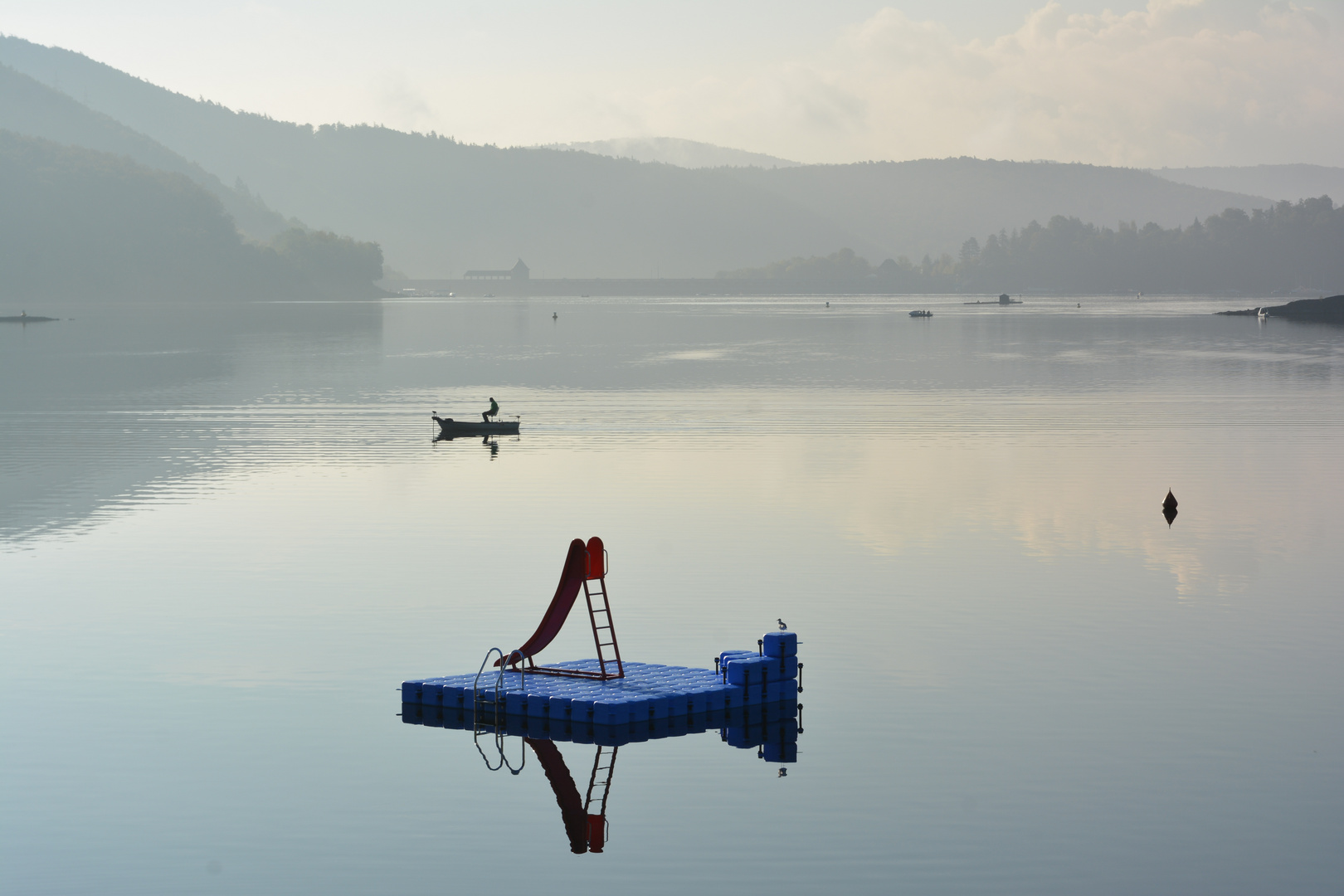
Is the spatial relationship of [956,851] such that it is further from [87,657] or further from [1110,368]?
[1110,368]

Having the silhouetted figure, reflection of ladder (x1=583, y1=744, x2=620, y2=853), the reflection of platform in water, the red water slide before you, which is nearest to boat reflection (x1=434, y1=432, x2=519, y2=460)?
the silhouetted figure

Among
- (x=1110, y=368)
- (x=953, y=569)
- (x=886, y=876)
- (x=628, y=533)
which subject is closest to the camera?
(x=886, y=876)

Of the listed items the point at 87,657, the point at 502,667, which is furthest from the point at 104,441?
the point at 502,667

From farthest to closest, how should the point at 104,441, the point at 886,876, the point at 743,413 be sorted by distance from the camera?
the point at 743,413
the point at 104,441
the point at 886,876

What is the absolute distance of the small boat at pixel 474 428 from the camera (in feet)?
238

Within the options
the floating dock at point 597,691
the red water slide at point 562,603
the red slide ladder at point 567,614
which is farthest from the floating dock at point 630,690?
the red water slide at point 562,603

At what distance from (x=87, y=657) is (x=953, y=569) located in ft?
64.5

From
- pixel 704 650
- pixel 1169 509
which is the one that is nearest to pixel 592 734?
pixel 704 650

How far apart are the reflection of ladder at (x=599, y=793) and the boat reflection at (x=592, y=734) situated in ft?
0.04

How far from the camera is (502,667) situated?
80.3 feet

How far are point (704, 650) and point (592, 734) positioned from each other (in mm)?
5382

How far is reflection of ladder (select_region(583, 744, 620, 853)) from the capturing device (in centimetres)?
1945

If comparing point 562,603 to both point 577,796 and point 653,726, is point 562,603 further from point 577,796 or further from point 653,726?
point 577,796

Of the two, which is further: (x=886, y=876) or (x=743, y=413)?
(x=743, y=413)
